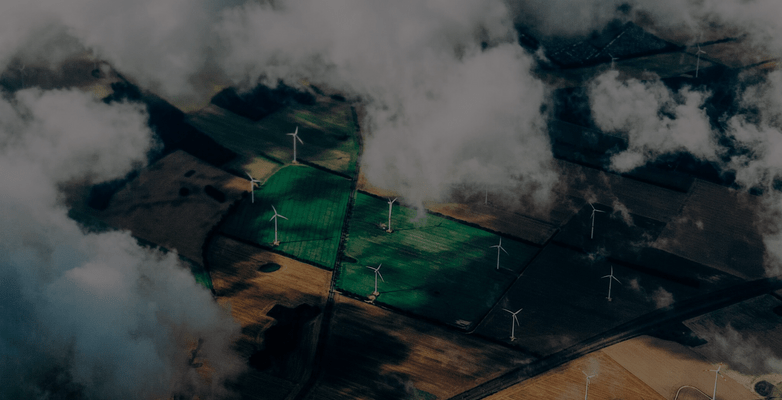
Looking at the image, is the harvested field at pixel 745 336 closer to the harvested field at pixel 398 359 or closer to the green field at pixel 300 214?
the harvested field at pixel 398 359

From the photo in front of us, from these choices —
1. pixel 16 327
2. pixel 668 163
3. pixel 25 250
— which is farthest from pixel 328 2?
pixel 16 327

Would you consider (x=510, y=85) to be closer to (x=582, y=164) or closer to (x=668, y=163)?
(x=582, y=164)

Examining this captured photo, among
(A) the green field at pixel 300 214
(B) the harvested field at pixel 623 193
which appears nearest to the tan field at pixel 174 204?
(A) the green field at pixel 300 214

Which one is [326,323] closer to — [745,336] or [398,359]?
[398,359]

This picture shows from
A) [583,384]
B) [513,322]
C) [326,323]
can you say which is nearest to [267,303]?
[326,323]

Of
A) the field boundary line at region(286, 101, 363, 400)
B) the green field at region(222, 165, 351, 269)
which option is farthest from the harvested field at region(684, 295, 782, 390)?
the green field at region(222, 165, 351, 269)
